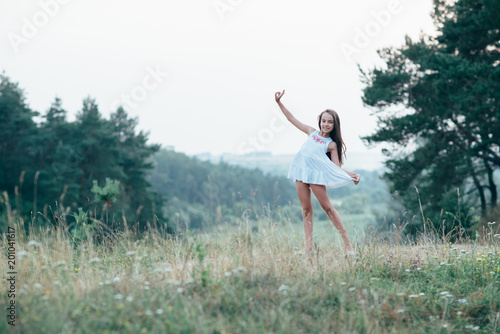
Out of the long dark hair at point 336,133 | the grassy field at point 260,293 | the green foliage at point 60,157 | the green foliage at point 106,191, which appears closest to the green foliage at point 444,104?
the long dark hair at point 336,133

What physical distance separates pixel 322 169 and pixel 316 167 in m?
0.08

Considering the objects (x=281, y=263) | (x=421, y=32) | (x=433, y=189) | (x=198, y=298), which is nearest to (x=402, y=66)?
(x=421, y=32)

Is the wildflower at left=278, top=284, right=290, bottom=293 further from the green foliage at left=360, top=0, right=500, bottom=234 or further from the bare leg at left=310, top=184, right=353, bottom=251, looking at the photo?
the green foliage at left=360, top=0, right=500, bottom=234

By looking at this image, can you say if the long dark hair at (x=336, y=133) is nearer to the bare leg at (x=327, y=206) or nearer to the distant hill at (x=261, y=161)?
the bare leg at (x=327, y=206)

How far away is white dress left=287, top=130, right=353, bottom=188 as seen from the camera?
5.14m

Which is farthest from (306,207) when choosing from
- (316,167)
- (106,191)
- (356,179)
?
(106,191)

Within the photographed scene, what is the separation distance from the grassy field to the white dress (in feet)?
2.69

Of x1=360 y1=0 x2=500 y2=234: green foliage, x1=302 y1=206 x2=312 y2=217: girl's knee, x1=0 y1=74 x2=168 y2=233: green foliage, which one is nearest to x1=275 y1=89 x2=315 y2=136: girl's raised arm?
x1=302 y1=206 x2=312 y2=217: girl's knee

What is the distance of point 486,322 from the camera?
3801mm

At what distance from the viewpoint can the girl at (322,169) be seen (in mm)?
5152

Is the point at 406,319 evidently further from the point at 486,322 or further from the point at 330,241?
the point at 330,241

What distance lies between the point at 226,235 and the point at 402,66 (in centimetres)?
1583

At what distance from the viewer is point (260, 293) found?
3.65 metres

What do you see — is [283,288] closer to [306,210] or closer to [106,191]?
[306,210]
